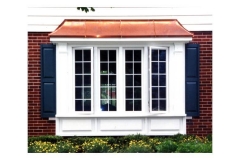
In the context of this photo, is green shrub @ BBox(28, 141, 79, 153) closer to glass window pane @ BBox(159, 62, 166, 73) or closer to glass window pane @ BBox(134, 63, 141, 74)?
glass window pane @ BBox(134, 63, 141, 74)

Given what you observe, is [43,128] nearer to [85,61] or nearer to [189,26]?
[85,61]

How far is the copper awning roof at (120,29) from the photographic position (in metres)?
5.17

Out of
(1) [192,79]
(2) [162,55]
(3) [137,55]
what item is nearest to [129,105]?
(3) [137,55]

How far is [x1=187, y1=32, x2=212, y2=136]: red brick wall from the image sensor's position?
5.18 metres

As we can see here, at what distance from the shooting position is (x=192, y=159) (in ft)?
11.8

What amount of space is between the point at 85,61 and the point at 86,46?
212 millimetres

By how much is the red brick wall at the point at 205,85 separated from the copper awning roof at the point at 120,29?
0.20 m

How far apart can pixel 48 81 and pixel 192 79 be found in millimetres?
2001

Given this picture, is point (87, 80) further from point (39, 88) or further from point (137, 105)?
point (137, 105)

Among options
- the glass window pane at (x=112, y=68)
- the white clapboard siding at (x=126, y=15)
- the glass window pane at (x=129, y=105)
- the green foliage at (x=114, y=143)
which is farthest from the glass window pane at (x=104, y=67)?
the green foliage at (x=114, y=143)
